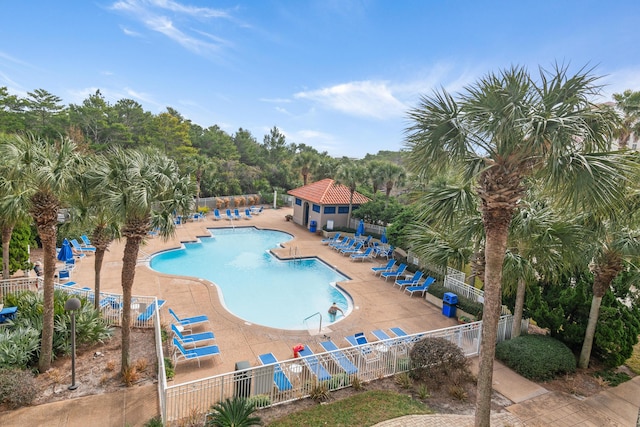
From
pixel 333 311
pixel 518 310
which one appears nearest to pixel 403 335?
pixel 333 311

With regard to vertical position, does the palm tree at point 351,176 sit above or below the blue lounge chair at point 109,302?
above

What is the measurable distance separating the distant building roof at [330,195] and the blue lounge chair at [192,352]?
17.5 m

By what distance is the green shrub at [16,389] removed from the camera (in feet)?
23.2

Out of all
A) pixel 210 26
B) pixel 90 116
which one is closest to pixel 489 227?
pixel 210 26

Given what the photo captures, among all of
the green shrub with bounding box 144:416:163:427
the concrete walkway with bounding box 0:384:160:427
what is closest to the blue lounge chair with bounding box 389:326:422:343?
the green shrub with bounding box 144:416:163:427

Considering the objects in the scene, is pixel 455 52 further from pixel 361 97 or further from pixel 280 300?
pixel 280 300

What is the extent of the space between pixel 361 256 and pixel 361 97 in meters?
11.3

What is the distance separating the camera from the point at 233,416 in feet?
21.0

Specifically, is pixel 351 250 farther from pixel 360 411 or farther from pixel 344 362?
pixel 360 411

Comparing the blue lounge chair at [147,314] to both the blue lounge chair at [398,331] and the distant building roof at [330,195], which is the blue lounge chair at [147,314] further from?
the distant building roof at [330,195]

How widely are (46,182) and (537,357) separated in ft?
43.1

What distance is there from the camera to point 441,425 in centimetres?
721

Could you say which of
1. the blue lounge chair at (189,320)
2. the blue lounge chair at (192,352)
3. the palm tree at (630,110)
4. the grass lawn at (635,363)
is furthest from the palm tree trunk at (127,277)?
the palm tree at (630,110)

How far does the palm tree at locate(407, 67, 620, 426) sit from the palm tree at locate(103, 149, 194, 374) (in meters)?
5.66
